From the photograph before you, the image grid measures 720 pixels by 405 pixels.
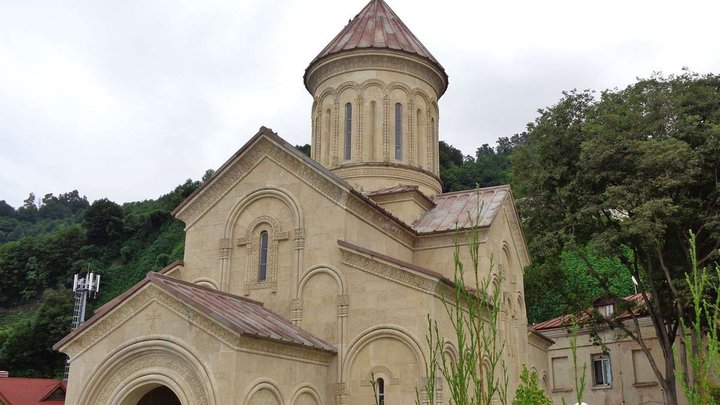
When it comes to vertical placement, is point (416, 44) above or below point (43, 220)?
below

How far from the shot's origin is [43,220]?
98625mm

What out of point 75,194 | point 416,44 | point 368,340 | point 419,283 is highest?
point 75,194

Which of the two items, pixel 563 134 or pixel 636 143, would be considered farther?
pixel 563 134

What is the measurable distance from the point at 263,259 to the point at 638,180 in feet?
30.2

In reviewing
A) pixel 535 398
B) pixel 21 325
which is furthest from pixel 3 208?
pixel 535 398

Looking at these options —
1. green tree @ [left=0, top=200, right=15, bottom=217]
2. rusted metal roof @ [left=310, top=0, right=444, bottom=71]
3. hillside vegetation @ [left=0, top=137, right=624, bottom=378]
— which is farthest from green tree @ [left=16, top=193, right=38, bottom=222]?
rusted metal roof @ [left=310, top=0, right=444, bottom=71]

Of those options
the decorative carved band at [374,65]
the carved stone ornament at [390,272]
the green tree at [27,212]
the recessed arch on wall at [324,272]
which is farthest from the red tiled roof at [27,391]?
the green tree at [27,212]

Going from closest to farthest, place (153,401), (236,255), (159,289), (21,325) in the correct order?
(159,289) < (153,401) < (236,255) < (21,325)

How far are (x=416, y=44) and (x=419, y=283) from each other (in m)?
8.92

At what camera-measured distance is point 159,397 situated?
11.9m

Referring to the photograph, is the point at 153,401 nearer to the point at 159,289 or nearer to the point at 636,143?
the point at 159,289

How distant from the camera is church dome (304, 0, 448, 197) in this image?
55.5ft

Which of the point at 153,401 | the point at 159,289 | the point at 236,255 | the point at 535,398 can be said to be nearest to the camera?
the point at 535,398

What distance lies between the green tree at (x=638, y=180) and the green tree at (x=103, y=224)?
4836cm
